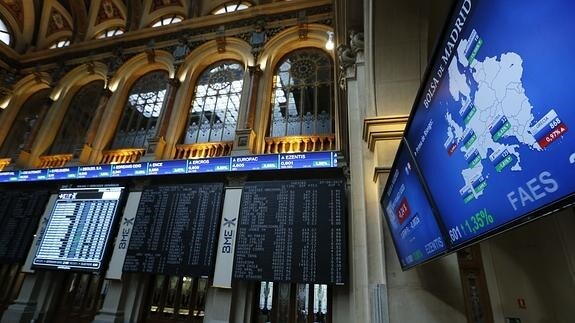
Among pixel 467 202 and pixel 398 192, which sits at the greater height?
pixel 398 192

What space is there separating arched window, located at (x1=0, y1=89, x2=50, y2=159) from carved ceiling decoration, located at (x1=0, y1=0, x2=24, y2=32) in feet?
10.5

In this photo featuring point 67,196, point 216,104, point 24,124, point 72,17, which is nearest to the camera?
point 67,196

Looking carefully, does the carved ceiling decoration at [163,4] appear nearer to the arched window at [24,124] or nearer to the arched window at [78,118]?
the arched window at [78,118]

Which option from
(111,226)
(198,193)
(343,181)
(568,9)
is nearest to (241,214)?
(198,193)

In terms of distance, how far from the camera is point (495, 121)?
0.95 meters

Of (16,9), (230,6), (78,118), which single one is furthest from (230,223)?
(16,9)

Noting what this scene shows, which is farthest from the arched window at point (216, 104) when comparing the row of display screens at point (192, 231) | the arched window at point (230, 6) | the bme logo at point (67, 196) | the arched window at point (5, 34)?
the arched window at point (5, 34)

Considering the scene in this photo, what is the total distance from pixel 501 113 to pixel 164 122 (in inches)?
315

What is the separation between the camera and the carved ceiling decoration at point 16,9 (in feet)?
35.9

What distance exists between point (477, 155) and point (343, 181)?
4524 mm

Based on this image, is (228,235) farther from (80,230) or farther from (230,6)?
(230,6)

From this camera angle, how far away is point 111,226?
6.23m

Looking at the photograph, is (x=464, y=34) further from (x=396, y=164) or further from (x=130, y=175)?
(x=130, y=175)

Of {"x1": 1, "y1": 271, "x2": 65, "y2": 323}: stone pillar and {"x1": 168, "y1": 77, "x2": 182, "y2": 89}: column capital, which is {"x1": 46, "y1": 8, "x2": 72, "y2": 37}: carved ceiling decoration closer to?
{"x1": 168, "y1": 77, "x2": 182, "y2": 89}: column capital
